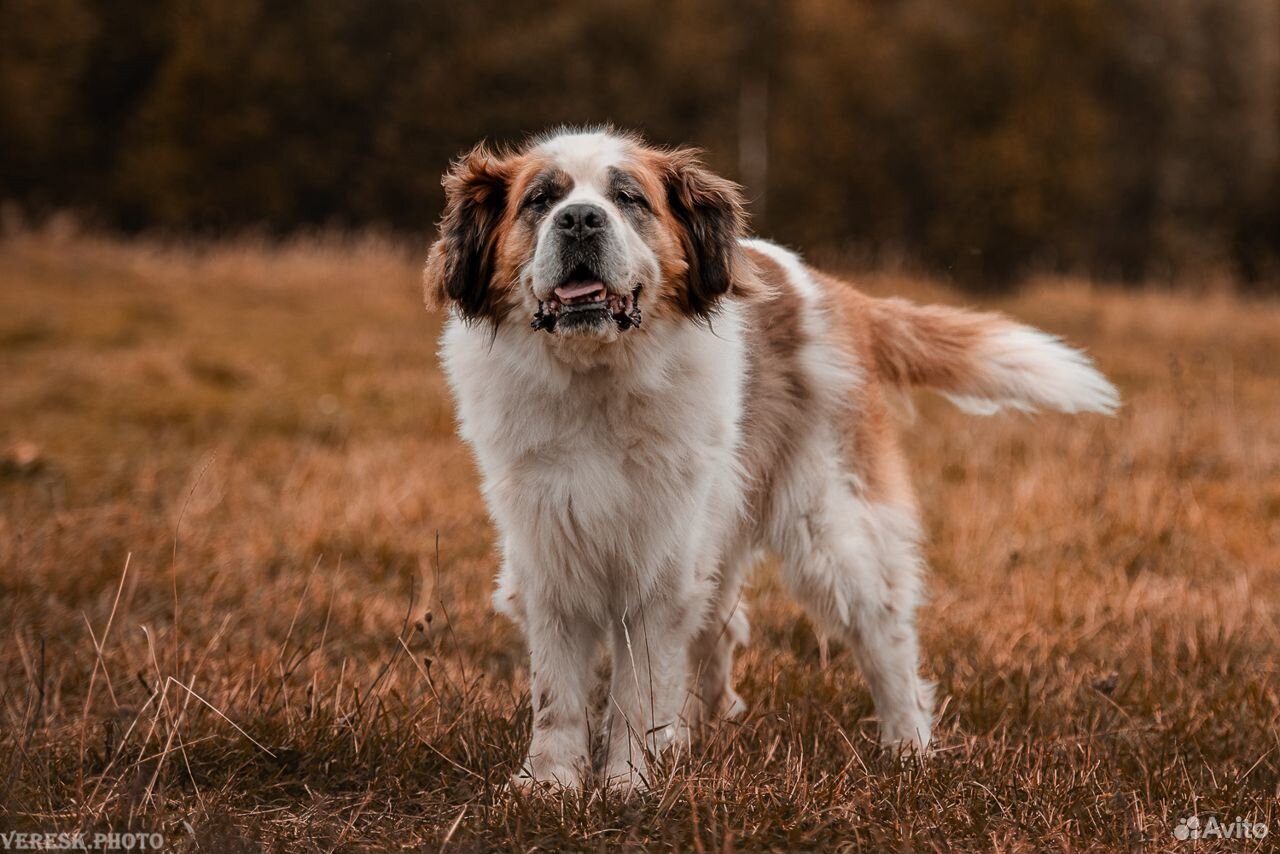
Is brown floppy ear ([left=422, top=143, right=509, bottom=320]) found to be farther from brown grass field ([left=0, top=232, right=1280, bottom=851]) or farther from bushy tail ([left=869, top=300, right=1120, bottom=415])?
bushy tail ([left=869, top=300, right=1120, bottom=415])

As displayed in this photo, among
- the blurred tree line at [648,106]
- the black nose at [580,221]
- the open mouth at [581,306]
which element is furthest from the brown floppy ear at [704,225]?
the blurred tree line at [648,106]

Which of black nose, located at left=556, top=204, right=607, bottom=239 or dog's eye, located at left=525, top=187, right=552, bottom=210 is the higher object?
dog's eye, located at left=525, top=187, right=552, bottom=210

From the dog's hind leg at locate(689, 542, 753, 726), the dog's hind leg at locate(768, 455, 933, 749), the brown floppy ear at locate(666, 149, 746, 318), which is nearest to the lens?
the brown floppy ear at locate(666, 149, 746, 318)

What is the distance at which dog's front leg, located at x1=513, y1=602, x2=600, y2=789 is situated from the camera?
10.4ft

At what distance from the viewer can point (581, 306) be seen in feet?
10.2

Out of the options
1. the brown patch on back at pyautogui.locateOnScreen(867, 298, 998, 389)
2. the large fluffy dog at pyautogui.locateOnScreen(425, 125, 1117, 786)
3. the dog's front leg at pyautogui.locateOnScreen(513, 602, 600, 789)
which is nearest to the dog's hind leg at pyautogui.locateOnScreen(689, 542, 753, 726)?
the large fluffy dog at pyautogui.locateOnScreen(425, 125, 1117, 786)

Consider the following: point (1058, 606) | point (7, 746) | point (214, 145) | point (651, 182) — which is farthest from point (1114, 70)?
point (7, 746)

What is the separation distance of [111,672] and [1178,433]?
20.1 feet

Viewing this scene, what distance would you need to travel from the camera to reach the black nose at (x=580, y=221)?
3.05 m

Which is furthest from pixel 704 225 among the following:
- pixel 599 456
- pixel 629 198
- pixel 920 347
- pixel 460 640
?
pixel 460 640

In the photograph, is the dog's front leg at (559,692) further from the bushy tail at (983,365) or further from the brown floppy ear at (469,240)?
the bushy tail at (983,365)

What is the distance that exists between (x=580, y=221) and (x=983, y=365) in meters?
1.74

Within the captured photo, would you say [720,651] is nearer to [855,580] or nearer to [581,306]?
[855,580]

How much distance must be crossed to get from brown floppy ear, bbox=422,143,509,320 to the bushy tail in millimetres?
1405
